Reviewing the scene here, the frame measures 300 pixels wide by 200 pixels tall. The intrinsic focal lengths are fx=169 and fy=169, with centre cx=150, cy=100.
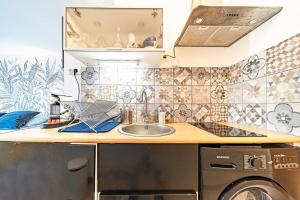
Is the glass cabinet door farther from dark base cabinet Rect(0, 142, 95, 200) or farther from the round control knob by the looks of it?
the round control knob

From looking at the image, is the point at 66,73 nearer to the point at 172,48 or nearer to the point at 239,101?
the point at 172,48

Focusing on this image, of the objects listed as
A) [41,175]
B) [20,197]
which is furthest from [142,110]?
[20,197]

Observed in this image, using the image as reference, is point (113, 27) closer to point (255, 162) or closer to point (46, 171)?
point (46, 171)

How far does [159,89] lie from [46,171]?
3.41 feet

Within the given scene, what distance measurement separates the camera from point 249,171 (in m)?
0.87

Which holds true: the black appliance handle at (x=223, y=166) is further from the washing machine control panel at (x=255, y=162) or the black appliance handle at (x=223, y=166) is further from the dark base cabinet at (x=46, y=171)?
the dark base cabinet at (x=46, y=171)

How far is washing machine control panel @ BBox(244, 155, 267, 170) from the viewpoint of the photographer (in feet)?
2.83

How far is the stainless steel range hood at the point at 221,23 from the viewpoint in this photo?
1018mm

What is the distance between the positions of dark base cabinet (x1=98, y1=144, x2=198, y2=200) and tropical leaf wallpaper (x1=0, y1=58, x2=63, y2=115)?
1088mm

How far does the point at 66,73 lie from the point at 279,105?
5.55ft

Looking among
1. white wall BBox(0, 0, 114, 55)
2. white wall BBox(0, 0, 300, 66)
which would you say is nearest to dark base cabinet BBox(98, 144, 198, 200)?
white wall BBox(0, 0, 300, 66)

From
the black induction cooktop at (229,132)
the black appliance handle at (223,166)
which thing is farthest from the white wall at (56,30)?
the black appliance handle at (223,166)

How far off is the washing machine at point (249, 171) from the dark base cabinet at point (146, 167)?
9 cm

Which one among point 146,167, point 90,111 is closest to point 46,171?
point 90,111
